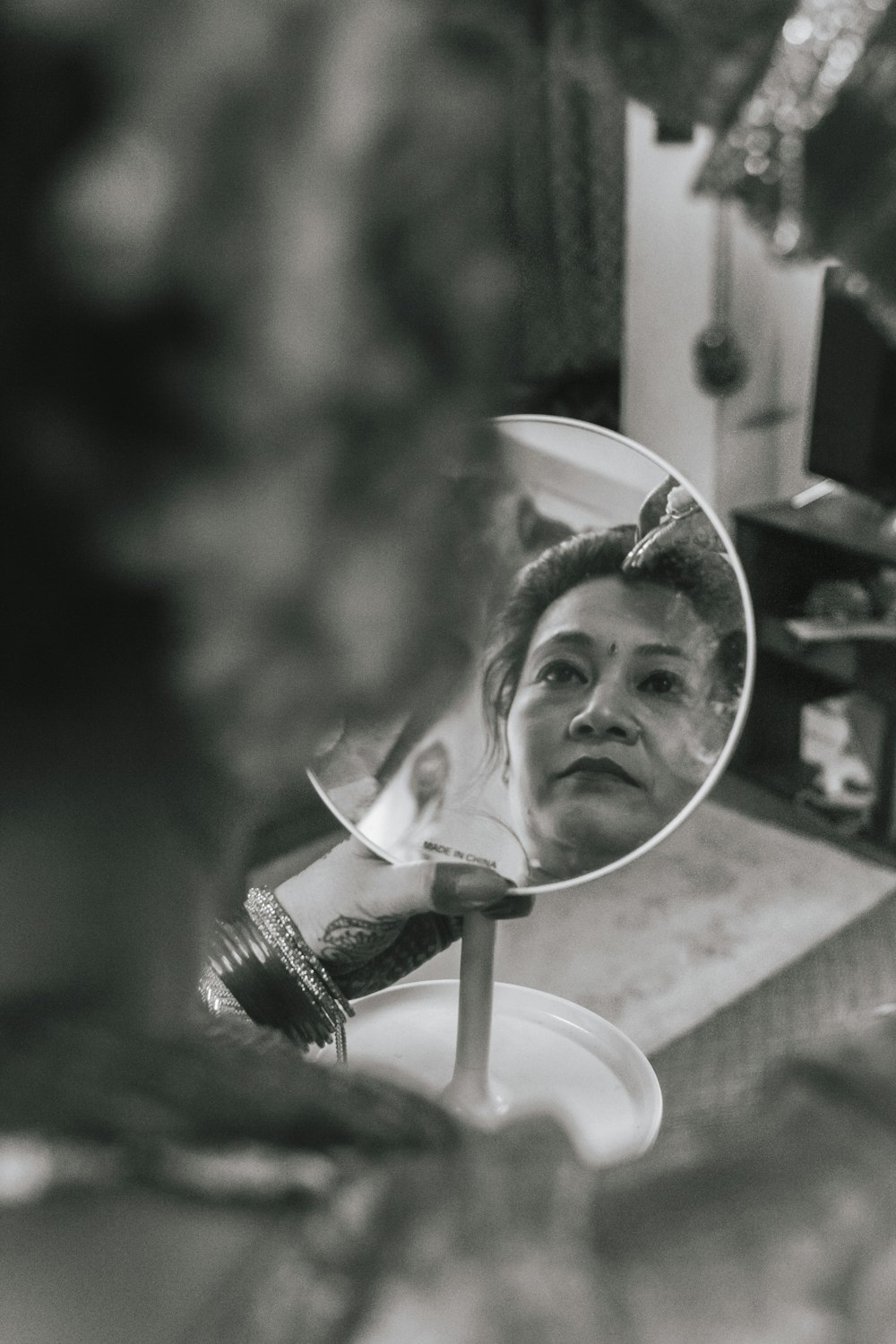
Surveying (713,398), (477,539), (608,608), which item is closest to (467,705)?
(608,608)

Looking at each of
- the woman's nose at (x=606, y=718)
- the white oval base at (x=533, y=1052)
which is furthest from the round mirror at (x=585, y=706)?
the white oval base at (x=533, y=1052)

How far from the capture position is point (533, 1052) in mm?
672

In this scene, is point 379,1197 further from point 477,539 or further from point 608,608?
point 608,608

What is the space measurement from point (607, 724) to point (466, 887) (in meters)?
0.12

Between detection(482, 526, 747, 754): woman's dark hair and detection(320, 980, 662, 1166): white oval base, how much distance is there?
0.19 meters

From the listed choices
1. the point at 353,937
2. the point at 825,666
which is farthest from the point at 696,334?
the point at 353,937

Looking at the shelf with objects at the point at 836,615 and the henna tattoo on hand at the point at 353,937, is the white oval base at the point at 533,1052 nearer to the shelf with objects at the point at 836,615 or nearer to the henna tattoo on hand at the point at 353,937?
the henna tattoo on hand at the point at 353,937

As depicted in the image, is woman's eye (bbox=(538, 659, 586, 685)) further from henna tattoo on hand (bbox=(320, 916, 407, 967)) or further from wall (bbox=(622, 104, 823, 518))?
wall (bbox=(622, 104, 823, 518))

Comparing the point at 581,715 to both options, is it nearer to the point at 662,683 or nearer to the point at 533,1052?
the point at 662,683

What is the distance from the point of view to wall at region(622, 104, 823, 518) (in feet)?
10.1

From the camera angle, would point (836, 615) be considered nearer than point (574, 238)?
Yes

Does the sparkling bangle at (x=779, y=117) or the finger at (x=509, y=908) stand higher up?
the sparkling bangle at (x=779, y=117)

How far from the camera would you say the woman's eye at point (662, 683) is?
1.73 feet

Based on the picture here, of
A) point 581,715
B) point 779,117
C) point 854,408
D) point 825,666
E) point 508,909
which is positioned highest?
point 779,117
